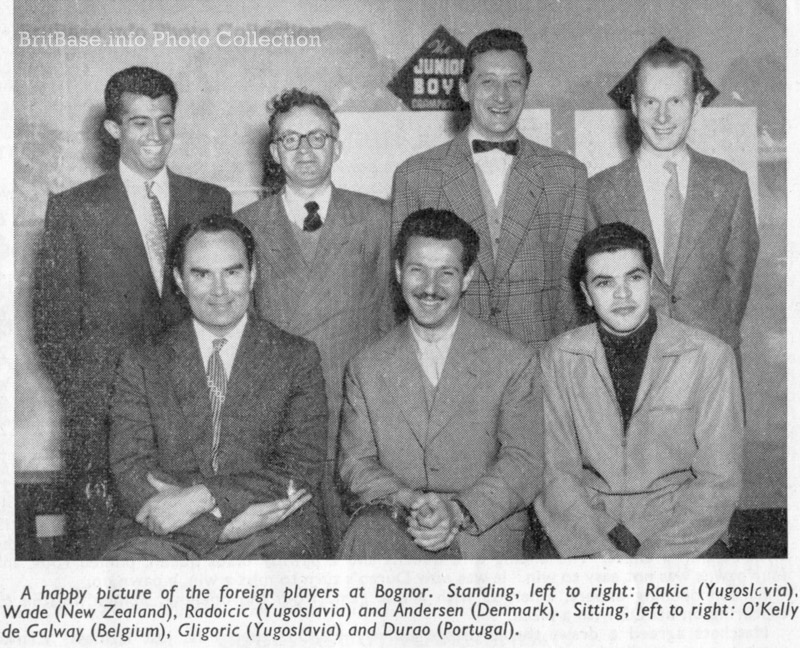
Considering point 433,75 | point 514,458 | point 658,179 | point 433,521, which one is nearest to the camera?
point 433,521

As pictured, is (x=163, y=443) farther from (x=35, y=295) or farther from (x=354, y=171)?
(x=354, y=171)

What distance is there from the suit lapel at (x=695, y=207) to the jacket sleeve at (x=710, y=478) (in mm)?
428

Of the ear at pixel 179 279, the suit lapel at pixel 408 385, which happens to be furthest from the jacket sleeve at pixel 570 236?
the ear at pixel 179 279

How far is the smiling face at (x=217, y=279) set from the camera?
2.77 m

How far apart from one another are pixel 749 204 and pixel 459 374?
104 cm

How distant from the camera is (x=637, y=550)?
2707 millimetres

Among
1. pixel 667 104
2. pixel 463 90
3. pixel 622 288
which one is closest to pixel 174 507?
pixel 622 288

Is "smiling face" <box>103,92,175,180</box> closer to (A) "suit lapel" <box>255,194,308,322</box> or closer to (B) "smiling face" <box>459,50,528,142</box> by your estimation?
(A) "suit lapel" <box>255,194,308,322</box>

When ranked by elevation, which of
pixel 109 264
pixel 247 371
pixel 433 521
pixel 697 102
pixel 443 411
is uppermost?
pixel 697 102

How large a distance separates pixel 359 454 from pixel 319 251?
1.99 ft

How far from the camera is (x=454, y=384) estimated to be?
276 cm

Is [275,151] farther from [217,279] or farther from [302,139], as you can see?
[217,279]
